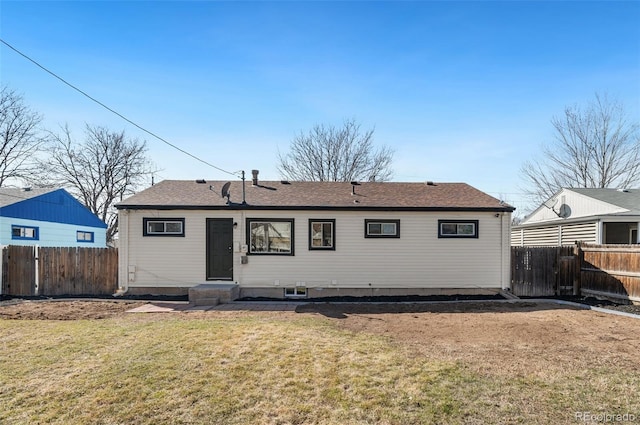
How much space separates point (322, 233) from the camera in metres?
10.4

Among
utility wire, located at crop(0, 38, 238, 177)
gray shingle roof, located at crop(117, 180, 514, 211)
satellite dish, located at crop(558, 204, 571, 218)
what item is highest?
utility wire, located at crop(0, 38, 238, 177)

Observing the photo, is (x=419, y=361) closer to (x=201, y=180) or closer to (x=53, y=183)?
(x=201, y=180)

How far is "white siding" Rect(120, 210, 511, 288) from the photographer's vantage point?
10227 mm

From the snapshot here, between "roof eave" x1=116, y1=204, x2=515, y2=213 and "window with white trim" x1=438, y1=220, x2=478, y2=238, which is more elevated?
"roof eave" x1=116, y1=204, x2=515, y2=213

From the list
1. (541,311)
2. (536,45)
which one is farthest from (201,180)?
(536,45)

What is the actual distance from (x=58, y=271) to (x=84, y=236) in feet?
37.9

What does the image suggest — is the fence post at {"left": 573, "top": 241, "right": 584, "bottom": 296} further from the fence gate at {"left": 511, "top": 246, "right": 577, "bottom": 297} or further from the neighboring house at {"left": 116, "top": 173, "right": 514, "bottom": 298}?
the neighboring house at {"left": 116, "top": 173, "right": 514, "bottom": 298}

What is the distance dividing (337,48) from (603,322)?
9.69 metres

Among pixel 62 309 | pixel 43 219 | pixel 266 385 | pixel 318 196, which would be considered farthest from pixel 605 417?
pixel 43 219

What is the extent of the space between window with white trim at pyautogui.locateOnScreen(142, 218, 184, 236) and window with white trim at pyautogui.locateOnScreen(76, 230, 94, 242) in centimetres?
1248

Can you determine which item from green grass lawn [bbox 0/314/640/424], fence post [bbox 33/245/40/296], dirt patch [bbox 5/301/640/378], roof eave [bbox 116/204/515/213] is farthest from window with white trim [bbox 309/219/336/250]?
fence post [bbox 33/245/40/296]

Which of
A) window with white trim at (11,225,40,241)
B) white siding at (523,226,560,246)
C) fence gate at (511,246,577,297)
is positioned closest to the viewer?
fence gate at (511,246,577,297)

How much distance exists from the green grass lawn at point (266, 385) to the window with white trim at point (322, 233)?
15.9 feet

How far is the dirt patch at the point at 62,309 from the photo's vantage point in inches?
296
